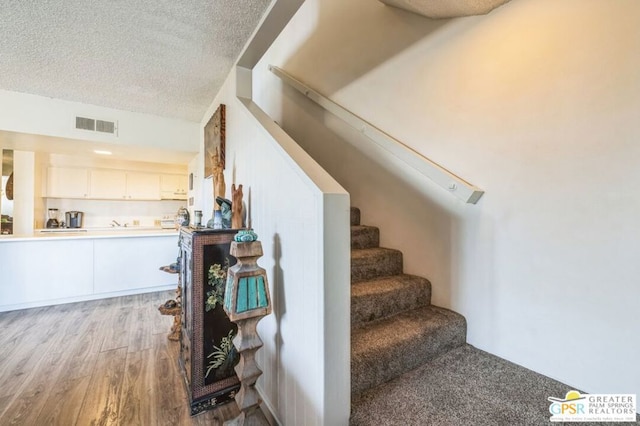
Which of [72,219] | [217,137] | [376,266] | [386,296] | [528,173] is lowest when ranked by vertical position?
[386,296]

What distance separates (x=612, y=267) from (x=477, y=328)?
74 cm

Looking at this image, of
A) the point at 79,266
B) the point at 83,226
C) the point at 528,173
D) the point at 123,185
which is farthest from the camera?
the point at 123,185

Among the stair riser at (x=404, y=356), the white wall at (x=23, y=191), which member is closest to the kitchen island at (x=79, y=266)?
the white wall at (x=23, y=191)

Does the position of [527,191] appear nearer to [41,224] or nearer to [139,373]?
[139,373]

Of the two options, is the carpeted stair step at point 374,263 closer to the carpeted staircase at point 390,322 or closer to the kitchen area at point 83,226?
the carpeted staircase at point 390,322

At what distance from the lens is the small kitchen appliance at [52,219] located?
5078 mm

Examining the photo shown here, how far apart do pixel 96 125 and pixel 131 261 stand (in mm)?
1891

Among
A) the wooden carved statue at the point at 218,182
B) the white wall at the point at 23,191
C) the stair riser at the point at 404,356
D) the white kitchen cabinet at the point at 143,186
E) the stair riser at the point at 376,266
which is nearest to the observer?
the stair riser at the point at 404,356

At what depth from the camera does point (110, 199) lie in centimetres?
553

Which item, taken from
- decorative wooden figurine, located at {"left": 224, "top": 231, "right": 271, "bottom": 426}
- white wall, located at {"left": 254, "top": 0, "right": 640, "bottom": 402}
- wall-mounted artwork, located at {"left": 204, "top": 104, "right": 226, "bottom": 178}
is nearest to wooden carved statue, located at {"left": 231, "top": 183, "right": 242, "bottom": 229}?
decorative wooden figurine, located at {"left": 224, "top": 231, "right": 271, "bottom": 426}

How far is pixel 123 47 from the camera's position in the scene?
205cm

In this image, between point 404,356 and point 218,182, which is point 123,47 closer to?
point 218,182

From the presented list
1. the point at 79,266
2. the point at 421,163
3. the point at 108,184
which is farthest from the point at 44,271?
the point at 421,163

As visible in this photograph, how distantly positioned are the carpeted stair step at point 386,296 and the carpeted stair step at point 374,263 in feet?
0.17
